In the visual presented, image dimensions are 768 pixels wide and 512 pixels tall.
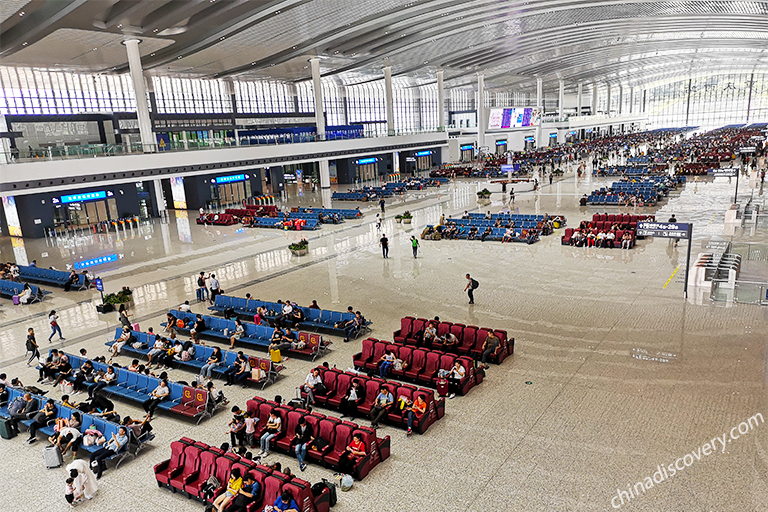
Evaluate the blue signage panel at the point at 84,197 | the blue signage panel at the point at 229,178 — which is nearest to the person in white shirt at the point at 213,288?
the blue signage panel at the point at 84,197

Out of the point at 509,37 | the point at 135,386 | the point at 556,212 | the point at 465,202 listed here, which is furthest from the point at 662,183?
the point at 135,386

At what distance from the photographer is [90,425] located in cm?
895

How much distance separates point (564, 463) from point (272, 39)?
33347 mm

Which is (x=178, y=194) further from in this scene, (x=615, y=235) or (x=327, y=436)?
(x=327, y=436)

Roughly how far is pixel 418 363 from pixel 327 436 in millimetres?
3096

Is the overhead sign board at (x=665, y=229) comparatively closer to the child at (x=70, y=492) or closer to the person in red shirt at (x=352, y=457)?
the person in red shirt at (x=352, y=457)

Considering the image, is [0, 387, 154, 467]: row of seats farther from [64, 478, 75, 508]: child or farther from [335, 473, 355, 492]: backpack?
[335, 473, 355, 492]: backpack

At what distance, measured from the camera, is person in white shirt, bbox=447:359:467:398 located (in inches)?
391

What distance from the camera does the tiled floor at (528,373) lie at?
727cm

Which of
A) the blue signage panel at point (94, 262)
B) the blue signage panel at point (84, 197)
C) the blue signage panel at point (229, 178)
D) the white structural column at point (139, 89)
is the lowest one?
the blue signage panel at point (94, 262)

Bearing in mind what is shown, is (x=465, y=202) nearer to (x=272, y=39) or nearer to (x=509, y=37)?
Answer: (x=272, y=39)

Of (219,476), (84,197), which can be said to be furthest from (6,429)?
(84,197)

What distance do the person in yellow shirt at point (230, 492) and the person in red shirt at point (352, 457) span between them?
1454 millimetres

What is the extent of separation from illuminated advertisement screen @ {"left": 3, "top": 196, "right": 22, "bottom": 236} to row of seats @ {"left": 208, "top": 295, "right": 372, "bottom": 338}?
2277 centimetres
